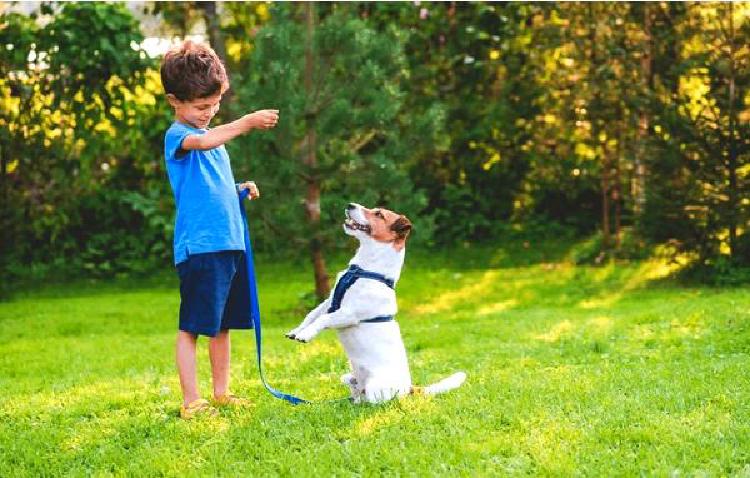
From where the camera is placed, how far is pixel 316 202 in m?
9.79

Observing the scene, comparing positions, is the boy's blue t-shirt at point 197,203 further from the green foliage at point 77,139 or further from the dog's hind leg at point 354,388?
the green foliage at point 77,139

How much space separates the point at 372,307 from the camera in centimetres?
491

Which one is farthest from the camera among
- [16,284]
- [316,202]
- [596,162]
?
[596,162]

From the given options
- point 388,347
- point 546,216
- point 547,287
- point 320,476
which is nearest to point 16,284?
point 547,287

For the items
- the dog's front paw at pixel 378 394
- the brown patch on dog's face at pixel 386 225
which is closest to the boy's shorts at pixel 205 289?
the brown patch on dog's face at pixel 386 225

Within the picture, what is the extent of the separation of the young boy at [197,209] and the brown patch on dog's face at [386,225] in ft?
2.11

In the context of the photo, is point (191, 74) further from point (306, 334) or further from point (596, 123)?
point (596, 123)

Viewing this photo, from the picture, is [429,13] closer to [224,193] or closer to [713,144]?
[713,144]

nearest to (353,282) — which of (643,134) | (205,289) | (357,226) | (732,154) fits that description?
(357,226)

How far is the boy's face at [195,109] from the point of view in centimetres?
493

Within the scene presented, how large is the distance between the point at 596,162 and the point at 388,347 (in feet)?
29.0

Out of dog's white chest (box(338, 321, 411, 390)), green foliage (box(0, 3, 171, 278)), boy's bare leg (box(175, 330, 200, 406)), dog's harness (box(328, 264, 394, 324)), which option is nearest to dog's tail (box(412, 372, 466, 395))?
dog's white chest (box(338, 321, 411, 390))

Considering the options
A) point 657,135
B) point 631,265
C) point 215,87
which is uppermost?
point 215,87

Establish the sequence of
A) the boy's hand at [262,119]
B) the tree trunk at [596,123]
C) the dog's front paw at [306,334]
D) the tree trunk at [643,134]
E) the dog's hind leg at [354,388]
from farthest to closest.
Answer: the tree trunk at [596,123] < the tree trunk at [643,134] < the dog's hind leg at [354,388] < the dog's front paw at [306,334] < the boy's hand at [262,119]
